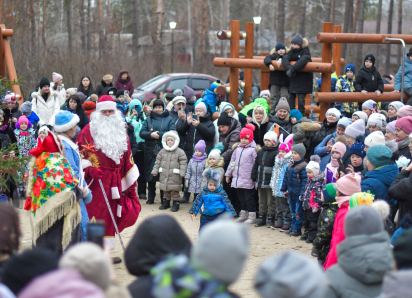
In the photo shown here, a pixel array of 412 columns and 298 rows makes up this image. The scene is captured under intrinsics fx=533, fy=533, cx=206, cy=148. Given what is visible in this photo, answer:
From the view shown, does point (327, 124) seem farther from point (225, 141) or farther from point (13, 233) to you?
point (13, 233)

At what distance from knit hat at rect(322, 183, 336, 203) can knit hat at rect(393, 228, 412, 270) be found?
2.64m

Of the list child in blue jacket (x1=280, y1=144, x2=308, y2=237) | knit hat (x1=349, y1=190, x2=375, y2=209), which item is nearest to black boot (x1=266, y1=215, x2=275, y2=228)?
child in blue jacket (x1=280, y1=144, x2=308, y2=237)

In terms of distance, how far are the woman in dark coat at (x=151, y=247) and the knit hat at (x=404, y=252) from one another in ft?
3.63

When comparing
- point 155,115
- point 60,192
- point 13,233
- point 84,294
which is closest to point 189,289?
point 84,294

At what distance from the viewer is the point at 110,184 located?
638 cm

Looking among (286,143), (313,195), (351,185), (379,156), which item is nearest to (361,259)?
(351,185)

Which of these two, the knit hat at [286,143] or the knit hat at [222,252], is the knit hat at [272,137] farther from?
the knit hat at [222,252]

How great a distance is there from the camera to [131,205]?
659 cm

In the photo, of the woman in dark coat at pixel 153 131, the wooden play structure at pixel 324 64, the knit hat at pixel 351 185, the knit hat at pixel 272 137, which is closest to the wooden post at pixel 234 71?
the wooden play structure at pixel 324 64

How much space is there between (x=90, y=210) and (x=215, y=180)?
1716 mm

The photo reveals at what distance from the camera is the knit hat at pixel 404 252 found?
2.78 metres

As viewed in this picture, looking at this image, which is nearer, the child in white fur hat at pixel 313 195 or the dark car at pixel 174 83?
the child in white fur hat at pixel 313 195

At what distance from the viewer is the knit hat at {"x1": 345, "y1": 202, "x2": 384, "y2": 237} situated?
318cm

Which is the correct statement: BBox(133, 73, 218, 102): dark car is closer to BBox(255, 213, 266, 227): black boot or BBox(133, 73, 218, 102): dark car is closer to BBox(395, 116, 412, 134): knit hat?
BBox(255, 213, 266, 227): black boot
